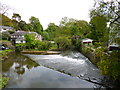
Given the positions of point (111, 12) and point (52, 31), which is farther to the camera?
point (52, 31)

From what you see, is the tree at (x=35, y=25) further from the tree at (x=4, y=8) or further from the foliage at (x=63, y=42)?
the tree at (x=4, y=8)

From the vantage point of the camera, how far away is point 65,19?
2633 cm

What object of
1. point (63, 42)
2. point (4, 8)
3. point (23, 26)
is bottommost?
point (63, 42)

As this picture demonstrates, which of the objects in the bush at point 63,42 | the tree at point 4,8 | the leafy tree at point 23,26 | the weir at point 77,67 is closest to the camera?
the weir at point 77,67

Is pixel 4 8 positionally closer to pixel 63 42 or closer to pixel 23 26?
pixel 63 42

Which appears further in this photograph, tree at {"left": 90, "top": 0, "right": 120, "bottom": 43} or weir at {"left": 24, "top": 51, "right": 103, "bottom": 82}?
weir at {"left": 24, "top": 51, "right": 103, "bottom": 82}

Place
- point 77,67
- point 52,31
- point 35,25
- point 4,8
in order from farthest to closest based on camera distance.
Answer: point 35,25 < point 52,31 < point 4,8 < point 77,67

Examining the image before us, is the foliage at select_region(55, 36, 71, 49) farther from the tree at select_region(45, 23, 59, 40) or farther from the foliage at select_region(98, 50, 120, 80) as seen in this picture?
the foliage at select_region(98, 50, 120, 80)

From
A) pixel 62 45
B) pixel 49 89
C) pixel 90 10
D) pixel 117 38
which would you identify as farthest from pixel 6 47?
pixel 117 38

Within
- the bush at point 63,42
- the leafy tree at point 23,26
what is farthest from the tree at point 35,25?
the bush at point 63,42

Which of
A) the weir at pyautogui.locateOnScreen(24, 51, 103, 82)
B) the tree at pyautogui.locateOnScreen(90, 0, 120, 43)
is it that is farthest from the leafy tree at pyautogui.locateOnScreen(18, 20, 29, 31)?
the tree at pyautogui.locateOnScreen(90, 0, 120, 43)

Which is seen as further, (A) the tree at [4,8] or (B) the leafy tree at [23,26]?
(B) the leafy tree at [23,26]

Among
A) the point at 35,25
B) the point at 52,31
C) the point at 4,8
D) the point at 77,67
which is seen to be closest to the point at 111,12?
the point at 77,67

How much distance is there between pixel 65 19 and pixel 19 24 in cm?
1748
